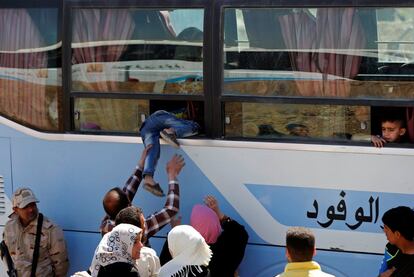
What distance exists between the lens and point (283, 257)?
6402mm

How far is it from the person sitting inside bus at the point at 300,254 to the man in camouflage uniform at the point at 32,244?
2.37 m

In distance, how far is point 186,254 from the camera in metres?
5.42

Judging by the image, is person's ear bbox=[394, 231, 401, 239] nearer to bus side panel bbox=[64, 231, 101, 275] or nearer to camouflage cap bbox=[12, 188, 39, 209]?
bus side panel bbox=[64, 231, 101, 275]

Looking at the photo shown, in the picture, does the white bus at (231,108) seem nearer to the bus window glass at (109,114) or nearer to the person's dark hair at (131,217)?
the bus window glass at (109,114)

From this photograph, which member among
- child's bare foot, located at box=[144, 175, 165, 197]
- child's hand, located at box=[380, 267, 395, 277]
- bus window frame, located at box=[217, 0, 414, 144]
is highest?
bus window frame, located at box=[217, 0, 414, 144]

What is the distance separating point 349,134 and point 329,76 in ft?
1.37

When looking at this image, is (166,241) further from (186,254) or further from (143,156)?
(186,254)

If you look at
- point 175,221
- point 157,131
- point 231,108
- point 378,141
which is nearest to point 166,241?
point 175,221

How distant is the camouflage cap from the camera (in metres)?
6.77

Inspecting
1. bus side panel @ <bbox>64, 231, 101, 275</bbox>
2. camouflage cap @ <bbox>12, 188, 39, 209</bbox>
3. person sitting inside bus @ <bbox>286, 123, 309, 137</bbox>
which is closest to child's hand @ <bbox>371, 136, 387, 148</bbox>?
person sitting inside bus @ <bbox>286, 123, 309, 137</bbox>

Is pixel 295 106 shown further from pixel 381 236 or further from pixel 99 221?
pixel 99 221

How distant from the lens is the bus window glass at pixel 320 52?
6.04m

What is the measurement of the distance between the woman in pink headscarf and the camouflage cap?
1131 mm

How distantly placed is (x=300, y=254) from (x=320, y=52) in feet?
5.61
